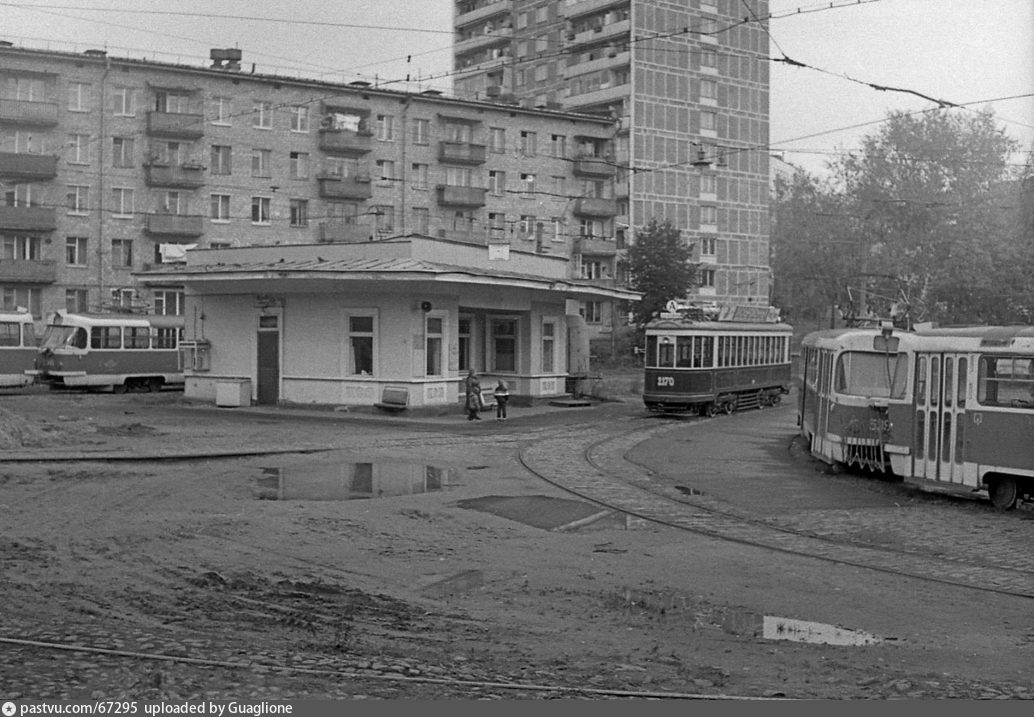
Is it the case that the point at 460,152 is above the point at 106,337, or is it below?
above

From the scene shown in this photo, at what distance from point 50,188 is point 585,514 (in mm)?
46335

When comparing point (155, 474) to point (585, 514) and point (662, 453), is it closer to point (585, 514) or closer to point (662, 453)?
point (585, 514)

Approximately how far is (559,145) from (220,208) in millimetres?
21680

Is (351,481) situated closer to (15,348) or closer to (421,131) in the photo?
(15,348)

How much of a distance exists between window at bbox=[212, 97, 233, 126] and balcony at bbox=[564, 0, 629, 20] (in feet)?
102

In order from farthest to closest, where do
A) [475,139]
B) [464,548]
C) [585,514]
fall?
1. [475,139]
2. [585,514]
3. [464,548]

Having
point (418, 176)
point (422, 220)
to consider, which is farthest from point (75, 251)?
point (418, 176)

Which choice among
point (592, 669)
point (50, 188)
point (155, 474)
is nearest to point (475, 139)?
point (50, 188)

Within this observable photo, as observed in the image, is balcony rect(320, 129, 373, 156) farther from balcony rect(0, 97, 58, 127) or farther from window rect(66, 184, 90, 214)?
balcony rect(0, 97, 58, 127)

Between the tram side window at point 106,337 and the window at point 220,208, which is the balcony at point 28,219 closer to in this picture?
the window at point 220,208

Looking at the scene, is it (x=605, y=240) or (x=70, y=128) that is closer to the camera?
(x=70, y=128)

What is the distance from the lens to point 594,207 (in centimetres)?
7350

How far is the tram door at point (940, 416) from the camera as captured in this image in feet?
57.8

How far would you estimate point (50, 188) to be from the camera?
2179 inches
